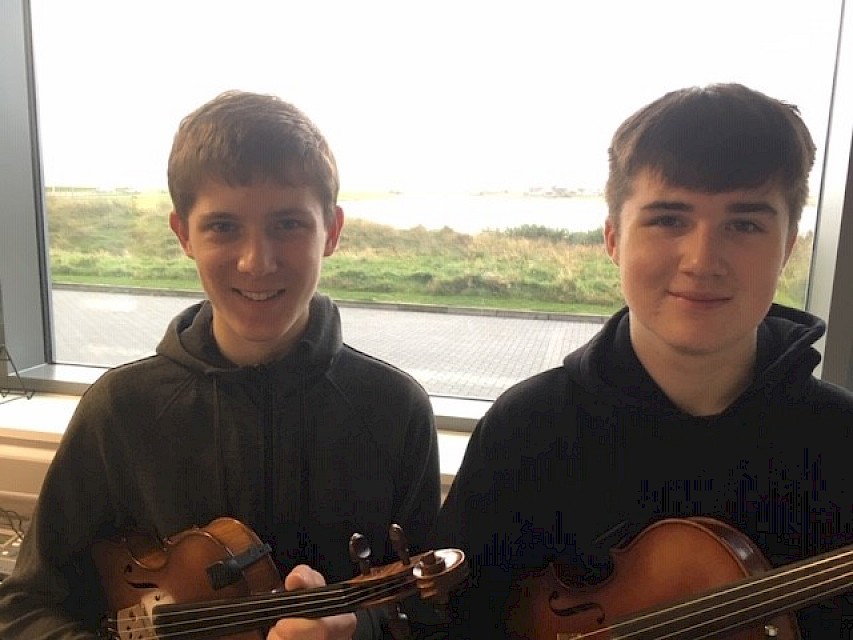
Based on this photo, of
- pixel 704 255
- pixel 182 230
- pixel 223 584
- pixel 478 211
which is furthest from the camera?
pixel 478 211

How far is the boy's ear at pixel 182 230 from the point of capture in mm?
1244

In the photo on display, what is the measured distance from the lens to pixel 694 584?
963mm

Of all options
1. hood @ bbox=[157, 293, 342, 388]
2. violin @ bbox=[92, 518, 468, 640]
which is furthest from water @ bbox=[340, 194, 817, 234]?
violin @ bbox=[92, 518, 468, 640]

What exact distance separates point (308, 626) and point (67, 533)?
19.9 inches

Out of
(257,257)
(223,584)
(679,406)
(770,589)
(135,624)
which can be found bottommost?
(135,624)

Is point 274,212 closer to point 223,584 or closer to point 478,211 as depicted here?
point 223,584

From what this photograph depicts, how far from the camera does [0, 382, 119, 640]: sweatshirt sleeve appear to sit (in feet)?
4.17

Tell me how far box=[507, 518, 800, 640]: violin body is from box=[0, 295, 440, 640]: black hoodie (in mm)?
281

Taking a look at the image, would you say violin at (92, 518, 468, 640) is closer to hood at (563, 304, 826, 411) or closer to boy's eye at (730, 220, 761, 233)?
hood at (563, 304, 826, 411)

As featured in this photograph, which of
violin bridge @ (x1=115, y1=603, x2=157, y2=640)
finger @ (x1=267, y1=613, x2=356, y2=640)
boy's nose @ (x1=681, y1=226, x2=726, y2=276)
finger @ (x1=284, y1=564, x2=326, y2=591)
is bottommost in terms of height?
violin bridge @ (x1=115, y1=603, x2=157, y2=640)

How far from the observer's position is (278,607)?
3.46 feet

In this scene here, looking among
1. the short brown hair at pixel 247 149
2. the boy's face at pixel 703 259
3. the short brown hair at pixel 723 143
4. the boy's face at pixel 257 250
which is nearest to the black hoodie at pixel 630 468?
the boy's face at pixel 703 259

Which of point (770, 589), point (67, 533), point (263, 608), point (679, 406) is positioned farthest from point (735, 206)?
point (67, 533)

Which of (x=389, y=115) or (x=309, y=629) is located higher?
(x=389, y=115)
